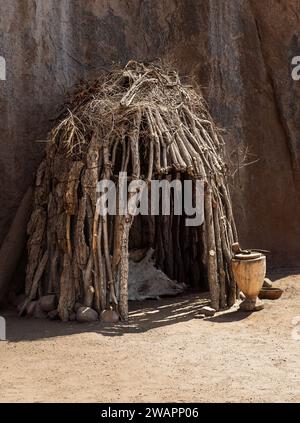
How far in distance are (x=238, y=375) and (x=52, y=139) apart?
3.36 meters

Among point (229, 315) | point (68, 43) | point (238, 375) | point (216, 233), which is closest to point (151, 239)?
point (216, 233)

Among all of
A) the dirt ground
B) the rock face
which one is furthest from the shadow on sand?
the rock face

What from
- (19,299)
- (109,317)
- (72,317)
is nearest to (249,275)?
(109,317)

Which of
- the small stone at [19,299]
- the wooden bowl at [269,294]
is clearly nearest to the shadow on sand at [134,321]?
the small stone at [19,299]

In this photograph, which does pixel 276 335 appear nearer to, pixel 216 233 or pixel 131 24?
pixel 216 233

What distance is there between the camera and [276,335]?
5.49 meters

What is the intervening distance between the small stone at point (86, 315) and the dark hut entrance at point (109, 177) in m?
0.09

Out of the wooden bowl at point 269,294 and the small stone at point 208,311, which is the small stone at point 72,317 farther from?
the wooden bowl at point 269,294

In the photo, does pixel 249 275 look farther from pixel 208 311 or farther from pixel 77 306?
pixel 77 306

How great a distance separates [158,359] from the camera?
473 centimetres

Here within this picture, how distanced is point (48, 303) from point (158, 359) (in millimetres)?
1806

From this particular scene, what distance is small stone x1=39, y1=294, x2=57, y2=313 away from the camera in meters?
6.20

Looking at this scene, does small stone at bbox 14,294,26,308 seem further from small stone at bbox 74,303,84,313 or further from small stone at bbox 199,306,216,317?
small stone at bbox 199,306,216,317

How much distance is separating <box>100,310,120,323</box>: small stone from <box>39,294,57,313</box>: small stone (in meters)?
0.59
